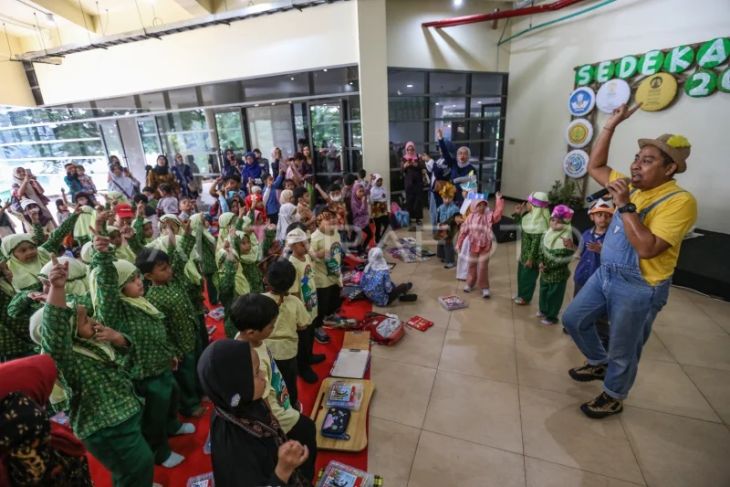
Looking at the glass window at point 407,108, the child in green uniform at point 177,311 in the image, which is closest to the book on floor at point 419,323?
the child in green uniform at point 177,311

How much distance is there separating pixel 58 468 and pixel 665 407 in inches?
141

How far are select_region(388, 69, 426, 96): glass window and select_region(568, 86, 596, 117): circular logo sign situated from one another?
3.07m

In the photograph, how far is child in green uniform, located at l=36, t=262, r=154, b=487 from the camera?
→ 1.43m

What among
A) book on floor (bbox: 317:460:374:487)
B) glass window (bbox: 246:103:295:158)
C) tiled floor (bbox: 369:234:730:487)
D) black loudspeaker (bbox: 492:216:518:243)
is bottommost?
tiled floor (bbox: 369:234:730:487)

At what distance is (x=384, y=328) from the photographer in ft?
11.6

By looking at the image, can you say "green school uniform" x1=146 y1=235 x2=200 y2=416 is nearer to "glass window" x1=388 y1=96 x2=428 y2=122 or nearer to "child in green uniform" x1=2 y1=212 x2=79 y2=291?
"child in green uniform" x1=2 y1=212 x2=79 y2=291

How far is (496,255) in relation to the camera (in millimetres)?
5781

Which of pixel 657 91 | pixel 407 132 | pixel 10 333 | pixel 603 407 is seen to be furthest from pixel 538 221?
pixel 407 132

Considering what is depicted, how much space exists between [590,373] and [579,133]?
19.5 ft

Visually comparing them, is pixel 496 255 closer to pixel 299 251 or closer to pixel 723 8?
pixel 299 251

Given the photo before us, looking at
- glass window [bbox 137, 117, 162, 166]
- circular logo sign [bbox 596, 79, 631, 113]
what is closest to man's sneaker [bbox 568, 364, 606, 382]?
circular logo sign [bbox 596, 79, 631, 113]

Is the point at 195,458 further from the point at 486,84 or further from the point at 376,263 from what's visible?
the point at 486,84

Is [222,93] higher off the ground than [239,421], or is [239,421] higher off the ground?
[222,93]

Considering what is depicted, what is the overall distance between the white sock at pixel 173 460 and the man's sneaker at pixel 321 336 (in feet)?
5.00
